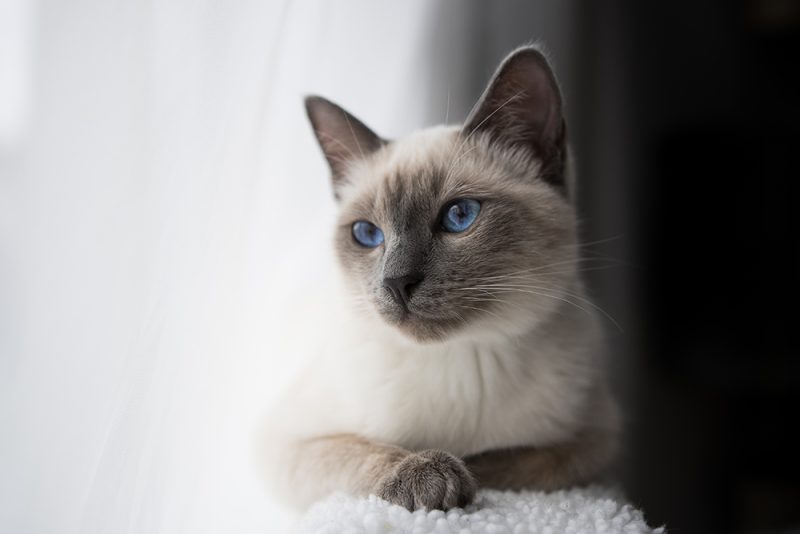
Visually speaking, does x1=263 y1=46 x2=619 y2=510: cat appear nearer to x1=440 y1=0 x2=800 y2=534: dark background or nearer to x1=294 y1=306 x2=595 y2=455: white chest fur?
x1=294 y1=306 x2=595 y2=455: white chest fur

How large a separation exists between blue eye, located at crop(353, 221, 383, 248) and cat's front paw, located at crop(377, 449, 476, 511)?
14.0 inches

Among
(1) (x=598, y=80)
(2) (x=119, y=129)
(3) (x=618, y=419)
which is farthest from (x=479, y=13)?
(2) (x=119, y=129)

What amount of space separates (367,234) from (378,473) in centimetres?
38

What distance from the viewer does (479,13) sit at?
1.96 meters

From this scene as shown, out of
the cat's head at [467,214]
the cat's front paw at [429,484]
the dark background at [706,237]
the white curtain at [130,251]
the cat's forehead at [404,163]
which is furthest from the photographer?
the dark background at [706,237]

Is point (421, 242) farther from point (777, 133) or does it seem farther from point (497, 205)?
point (777, 133)

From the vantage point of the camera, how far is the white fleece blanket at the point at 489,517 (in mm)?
740

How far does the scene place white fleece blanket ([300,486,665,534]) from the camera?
740mm

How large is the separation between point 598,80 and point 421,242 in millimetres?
1845

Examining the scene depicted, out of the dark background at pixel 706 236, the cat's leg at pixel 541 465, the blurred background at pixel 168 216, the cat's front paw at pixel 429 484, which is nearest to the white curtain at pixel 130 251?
the blurred background at pixel 168 216

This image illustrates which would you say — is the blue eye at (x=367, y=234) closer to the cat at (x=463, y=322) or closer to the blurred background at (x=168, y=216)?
the cat at (x=463, y=322)

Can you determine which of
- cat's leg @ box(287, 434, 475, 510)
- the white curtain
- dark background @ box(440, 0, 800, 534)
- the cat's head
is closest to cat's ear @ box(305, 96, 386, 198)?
the cat's head

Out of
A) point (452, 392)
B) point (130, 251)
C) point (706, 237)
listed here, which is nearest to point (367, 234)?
point (452, 392)

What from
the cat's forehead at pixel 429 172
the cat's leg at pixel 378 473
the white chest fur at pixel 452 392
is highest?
the cat's forehead at pixel 429 172
